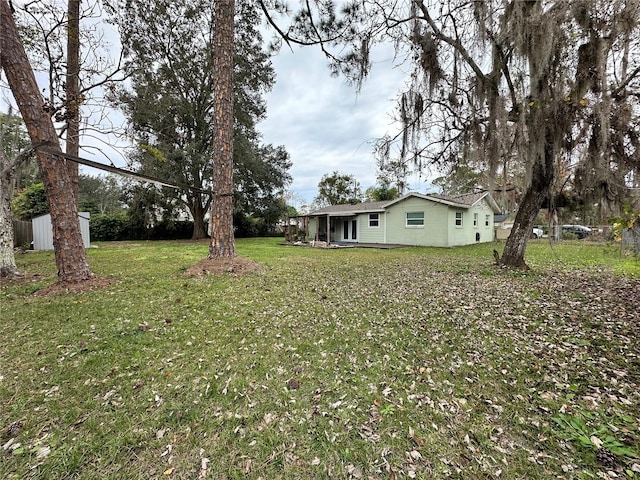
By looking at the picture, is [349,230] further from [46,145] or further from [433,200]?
[46,145]

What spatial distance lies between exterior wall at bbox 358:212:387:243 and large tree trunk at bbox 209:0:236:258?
11.9 m

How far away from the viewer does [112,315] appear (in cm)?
370

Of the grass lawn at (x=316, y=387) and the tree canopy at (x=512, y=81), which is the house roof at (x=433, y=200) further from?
the grass lawn at (x=316, y=387)

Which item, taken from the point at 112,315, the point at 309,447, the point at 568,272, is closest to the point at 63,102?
the point at 112,315

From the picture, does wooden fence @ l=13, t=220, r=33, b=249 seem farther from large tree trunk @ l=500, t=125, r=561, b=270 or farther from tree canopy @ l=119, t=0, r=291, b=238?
large tree trunk @ l=500, t=125, r=561, b=270

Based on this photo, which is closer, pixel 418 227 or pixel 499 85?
pixel 499 85

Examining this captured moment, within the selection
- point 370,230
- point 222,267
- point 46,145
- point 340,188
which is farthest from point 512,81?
point 340,188

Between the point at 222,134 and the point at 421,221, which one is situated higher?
the point at 222,134

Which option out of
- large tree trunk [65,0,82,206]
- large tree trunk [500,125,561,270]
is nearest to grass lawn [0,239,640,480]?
large tree trunk [500,125,561,270]

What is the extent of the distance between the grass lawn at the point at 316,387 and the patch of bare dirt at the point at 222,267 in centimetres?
164

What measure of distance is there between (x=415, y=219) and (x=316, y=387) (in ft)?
47.6

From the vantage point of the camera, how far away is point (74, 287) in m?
4.66

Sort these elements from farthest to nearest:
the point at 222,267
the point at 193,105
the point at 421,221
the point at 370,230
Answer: the point at 370,230, the point at 193,105, the point at 421,221, the point at 222,267

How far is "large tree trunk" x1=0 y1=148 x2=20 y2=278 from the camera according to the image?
5.38 m
